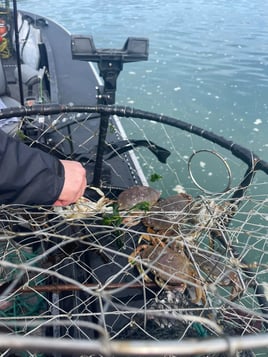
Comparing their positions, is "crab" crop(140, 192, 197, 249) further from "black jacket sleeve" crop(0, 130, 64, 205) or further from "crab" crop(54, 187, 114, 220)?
"black jacket sleeve" crop(0, 130, 64, 205)

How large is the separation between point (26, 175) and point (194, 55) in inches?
316

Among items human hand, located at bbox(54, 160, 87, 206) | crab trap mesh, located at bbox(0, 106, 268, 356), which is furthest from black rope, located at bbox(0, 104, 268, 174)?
human hand, located at bbox(54, 160, 87, 206)

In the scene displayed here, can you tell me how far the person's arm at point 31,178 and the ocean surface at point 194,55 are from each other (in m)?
3.57

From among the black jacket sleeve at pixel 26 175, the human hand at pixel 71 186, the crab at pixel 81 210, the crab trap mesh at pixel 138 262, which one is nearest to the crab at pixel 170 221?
the crab trap mesh at pixel 138 262

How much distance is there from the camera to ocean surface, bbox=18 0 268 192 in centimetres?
587

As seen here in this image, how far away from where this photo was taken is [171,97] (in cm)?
645

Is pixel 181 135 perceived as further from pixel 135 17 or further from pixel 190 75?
pixel 135 17

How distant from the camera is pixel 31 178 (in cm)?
145

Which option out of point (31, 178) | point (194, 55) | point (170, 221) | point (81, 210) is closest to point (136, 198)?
point (81, 210)

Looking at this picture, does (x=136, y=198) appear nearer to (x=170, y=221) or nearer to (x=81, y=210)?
(x=81, y=210)

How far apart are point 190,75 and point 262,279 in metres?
5.44

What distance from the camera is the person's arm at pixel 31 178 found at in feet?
4.64

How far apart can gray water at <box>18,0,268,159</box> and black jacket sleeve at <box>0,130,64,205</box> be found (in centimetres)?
381

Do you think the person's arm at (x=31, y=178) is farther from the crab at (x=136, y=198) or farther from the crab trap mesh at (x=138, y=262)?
the crab at (x=136, y=198)
